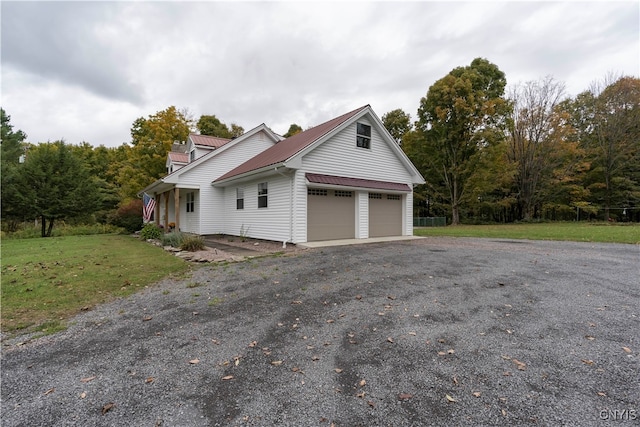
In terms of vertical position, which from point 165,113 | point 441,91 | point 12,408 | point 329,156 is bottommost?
point 12,408

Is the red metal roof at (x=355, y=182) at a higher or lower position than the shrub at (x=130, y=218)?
higher

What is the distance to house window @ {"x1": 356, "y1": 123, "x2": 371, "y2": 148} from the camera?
41.5ft

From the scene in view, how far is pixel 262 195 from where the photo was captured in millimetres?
12297

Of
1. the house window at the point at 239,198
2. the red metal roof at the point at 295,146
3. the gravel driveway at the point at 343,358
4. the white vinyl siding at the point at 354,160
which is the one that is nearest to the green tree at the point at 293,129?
the red metal roof at the point at 295,146

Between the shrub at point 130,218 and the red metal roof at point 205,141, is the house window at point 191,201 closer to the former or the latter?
the red metal roof at point 205,141

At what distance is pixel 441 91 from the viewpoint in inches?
902

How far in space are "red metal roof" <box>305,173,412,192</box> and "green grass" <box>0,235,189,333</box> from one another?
560 centimetres

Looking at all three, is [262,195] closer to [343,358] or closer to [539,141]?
[343,358]

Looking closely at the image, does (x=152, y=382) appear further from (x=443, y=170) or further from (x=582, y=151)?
(x=582, y=151)

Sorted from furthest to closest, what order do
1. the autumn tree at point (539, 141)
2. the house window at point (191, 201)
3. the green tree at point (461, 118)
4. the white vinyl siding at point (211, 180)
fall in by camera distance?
the autumn tree at point (539, 141), the green tree at point (461, 118), the house window at point (191, 201), the white vinyl siding at point (211, 180)

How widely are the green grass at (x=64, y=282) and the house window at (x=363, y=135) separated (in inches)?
351

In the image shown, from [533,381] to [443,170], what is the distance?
25772 millimetres

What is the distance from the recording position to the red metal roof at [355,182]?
35.7ft

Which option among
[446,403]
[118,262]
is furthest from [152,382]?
[118,262]
